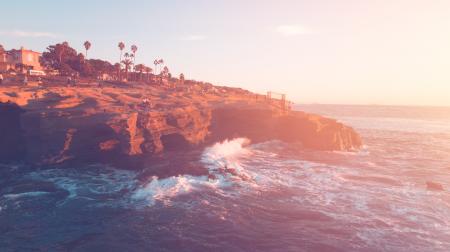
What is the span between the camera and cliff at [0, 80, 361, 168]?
32250 millimetres

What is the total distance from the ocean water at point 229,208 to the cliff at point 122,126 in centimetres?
294

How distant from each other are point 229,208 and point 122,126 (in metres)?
17.4

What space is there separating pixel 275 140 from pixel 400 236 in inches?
1206

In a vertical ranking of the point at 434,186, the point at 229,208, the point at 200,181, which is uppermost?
the point at 434,186

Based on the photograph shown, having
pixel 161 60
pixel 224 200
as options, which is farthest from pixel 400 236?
pixel 161 60

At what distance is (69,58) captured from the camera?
63438mm

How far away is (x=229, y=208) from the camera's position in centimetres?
2017

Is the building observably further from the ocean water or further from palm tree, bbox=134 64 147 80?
the ocean water

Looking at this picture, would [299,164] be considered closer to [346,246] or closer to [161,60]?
[346,246]

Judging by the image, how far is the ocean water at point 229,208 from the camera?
15914 mm

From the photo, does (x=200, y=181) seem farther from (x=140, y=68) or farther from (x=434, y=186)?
(x=140, y=68)

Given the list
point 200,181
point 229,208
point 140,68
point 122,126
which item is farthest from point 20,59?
point 229,208

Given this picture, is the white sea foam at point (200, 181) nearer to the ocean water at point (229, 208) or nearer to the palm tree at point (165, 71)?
the ocean water at point (229, 208)

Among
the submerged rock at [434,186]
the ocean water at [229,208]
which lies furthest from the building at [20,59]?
the submerged rock at [434,186]
